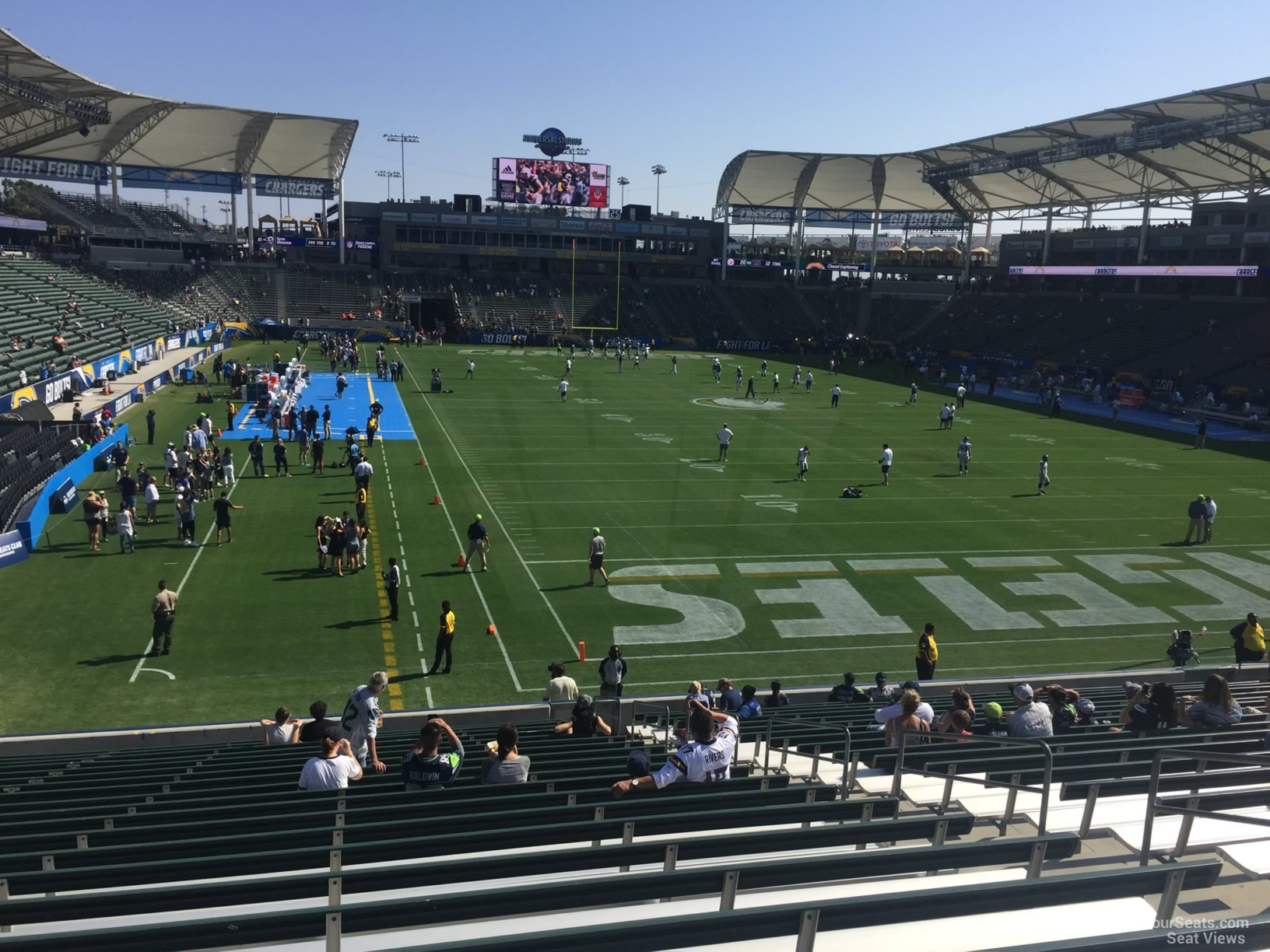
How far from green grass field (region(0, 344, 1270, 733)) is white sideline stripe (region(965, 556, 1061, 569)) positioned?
110mm

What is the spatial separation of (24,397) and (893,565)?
27.1 meters

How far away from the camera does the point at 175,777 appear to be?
8.38 meters

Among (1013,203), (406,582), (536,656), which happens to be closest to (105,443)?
(406,582)

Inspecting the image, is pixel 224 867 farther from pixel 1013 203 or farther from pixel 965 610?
pixel 1013 203

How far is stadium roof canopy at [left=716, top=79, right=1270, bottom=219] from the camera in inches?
1813

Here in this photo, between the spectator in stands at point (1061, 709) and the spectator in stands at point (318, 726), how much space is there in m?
7.35

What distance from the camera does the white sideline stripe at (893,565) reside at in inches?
802

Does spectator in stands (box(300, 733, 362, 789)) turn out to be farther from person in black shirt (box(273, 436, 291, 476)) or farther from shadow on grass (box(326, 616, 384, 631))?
person in black shirt (box(273, 436, 291, 476))

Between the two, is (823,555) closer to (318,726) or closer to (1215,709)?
(1215,709)

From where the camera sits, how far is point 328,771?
23.4 ft

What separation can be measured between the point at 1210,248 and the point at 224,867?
69926 millimetres

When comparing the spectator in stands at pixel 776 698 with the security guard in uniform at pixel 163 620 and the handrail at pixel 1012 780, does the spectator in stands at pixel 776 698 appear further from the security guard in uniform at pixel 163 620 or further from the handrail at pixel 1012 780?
the security guard in uniform at pixel 163 620

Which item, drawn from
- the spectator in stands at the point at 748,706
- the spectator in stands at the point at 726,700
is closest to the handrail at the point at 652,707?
the spectator in stands at the point at 726,700

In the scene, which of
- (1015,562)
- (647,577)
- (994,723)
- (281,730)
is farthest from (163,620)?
(1015,562)
